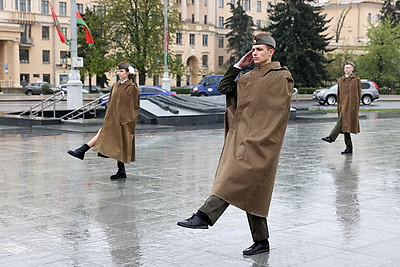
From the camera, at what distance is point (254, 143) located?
18.5 feet

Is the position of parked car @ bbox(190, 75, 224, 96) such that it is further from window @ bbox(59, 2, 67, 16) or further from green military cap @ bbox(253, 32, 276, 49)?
green military cap @ bbox(253, 32, 276, 49)

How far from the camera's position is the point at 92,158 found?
12.9 meters

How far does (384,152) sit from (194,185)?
5836mm

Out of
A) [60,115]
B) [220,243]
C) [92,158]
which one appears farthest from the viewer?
[60,115]

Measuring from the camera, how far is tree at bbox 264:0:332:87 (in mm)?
54094

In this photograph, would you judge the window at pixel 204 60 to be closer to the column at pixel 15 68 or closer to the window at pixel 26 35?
the window at pixel 26 35

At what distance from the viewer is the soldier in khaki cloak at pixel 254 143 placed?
5594mm

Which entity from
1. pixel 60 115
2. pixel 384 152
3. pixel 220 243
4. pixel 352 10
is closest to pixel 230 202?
pixel 220 243

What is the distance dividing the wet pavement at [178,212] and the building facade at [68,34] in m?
43.6

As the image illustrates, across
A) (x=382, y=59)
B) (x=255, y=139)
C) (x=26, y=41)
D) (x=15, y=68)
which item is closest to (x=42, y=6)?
(x=26, y=41)

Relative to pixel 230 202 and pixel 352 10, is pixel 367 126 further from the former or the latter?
pixel 352 10

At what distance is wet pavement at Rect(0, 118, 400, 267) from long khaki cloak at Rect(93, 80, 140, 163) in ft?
1.50

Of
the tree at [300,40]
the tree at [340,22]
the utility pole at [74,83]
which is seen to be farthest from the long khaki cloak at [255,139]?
the tree at [340,22]

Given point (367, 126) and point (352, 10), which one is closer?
point (367, 126)
